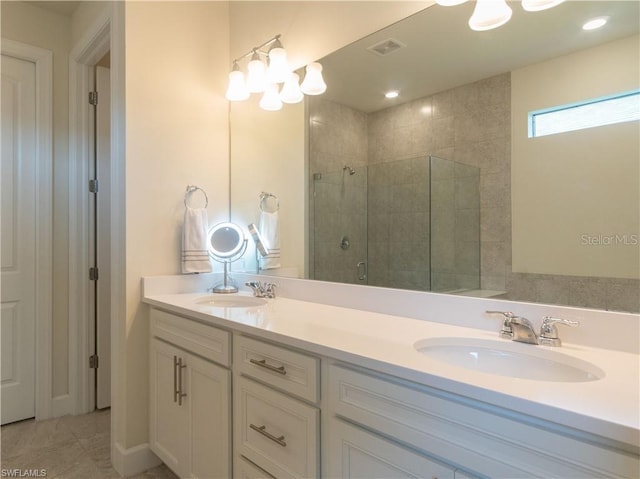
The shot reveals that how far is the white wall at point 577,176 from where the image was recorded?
983 mm

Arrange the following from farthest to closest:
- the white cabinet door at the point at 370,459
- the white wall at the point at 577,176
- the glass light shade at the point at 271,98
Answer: the glass light shade at the point at 271,98 → the white wall at the point at 577,176 → the white cabinet door at the point at 370,459

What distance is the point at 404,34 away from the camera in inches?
57.2

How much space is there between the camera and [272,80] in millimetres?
1954

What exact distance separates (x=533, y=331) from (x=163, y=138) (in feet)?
6.00

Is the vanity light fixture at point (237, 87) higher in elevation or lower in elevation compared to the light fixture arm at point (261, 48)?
lower

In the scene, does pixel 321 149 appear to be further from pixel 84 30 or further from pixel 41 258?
pixel 41 258

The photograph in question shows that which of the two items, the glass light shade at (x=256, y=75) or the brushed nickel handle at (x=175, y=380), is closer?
the brushed nickel handle at (x=175, y=380)

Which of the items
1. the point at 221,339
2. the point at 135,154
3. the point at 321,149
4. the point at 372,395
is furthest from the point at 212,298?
the point at 372,395

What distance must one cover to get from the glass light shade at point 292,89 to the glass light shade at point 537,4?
104cm

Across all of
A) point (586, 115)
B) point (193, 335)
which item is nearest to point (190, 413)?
point (193, 335)

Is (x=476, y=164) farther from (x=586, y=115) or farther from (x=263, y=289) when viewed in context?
(x=263, y=289)

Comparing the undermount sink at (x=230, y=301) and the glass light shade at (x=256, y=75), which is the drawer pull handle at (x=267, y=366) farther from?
the glass light shade at (x=256, y=75)

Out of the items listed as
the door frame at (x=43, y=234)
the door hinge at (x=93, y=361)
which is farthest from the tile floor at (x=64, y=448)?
the door hinge at (x=93, y=361)

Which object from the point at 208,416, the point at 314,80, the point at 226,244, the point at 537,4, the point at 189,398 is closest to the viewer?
the point at 537,4
